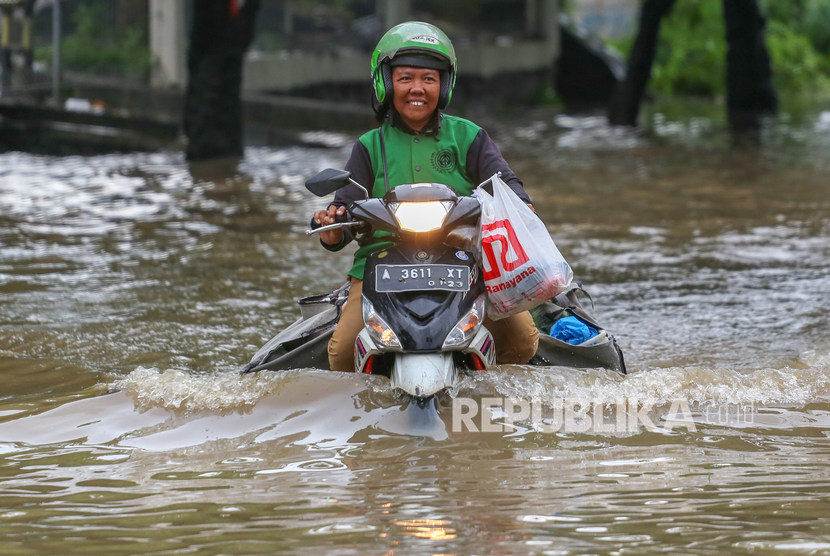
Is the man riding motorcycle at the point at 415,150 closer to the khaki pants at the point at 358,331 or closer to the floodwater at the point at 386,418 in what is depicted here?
the khaki pants at the point at 358,331

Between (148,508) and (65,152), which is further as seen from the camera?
(65,152)

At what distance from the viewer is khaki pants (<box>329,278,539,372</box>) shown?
496cm

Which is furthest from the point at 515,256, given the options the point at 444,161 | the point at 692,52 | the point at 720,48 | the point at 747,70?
the point at 720,48

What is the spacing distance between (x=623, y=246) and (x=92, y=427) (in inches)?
224

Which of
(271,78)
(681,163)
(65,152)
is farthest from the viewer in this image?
(271,78)

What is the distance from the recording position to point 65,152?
16031 millimetres

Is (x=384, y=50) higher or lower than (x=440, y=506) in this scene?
higher

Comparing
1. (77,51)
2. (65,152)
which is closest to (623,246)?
(65,152)

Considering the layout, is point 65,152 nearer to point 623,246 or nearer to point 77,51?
point 77,51

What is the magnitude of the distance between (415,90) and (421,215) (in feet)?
2.11

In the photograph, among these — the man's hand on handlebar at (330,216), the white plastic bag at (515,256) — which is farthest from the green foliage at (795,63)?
the man's hand on handlebar at (330,216)

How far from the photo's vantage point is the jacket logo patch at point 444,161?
201 inches

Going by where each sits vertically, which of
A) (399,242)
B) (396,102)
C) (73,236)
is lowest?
(73,236)

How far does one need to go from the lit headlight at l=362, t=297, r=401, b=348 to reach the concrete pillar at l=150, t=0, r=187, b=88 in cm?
1577
